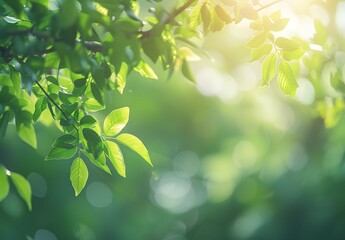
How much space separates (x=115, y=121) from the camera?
194 centimetres

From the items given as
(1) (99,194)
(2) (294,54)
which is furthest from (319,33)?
(1) (99,194)

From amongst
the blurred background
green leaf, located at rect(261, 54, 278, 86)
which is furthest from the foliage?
the blurred background

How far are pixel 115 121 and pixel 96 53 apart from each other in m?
0.25

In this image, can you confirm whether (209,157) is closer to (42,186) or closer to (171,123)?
(171,123)

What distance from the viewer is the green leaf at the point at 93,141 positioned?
1.78 m

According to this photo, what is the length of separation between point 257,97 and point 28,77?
9.26m

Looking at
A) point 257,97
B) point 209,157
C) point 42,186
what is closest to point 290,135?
point 257,97

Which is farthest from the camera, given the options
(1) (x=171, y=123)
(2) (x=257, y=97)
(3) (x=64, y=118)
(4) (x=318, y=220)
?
(1) (x=171, y=123)

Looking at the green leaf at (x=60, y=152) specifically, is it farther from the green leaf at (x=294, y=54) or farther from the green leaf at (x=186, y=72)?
the green leaf at (x=294, y=54)

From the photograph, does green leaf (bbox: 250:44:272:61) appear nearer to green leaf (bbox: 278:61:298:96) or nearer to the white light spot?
green leaf (bbox: 278:61:298:96)

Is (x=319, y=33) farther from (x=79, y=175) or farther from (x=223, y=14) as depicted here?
(x=79, y=175)

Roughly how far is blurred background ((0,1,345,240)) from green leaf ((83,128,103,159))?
19.4 ft

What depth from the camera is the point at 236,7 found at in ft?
5.71

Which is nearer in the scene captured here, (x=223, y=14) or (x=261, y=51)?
(x=223, y=14)
